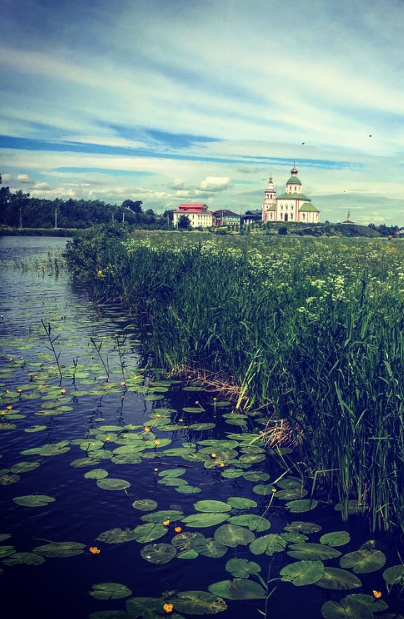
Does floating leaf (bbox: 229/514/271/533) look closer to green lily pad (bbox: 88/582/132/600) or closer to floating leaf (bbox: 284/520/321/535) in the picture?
floating leaf (bbox: 284/520/321/535)

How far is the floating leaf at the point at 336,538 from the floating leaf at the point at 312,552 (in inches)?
2.7

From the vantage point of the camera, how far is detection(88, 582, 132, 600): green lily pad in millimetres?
3807

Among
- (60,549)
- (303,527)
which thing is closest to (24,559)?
(60,549)

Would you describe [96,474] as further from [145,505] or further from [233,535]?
[233,535]

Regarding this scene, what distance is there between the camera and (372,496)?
482 cm

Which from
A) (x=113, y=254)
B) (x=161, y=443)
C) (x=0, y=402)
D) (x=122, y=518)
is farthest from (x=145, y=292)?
(x=122, y=518)

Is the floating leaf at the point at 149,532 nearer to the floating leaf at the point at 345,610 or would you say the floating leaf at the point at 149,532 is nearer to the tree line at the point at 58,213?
the floating leaf at the point at 345,610

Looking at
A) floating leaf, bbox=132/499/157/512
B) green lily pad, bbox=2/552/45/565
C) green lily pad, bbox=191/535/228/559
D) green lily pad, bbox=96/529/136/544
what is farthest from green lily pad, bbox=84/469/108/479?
green lily pad, bbox=191/535/228/559

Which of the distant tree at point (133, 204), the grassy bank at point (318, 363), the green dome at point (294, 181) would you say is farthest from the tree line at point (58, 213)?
the grassy bank at point (318, 363)

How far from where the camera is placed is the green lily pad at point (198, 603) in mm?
3678

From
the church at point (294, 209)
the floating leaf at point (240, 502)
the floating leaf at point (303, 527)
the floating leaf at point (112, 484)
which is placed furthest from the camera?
the church at point (294, 209)

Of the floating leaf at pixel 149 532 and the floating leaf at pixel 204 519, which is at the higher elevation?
the floating leaf at pixel 204 519

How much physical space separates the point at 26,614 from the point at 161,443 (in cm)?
288

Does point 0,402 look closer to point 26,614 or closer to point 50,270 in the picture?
→ point 26,614
